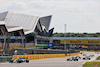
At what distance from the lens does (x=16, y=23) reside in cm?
13788

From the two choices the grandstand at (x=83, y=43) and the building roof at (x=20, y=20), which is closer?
the building roof at (x=20, y=20)

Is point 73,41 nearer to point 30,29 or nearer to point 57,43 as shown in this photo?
point 57,43

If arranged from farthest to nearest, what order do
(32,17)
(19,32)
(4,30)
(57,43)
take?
(57,43) < (32,17) < (19,32) < (4,30)

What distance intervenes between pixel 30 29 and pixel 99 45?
62.0 meters

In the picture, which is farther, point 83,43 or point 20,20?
point 83,43

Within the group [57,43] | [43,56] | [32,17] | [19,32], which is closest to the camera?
[43,56]

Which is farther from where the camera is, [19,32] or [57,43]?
[57,43]

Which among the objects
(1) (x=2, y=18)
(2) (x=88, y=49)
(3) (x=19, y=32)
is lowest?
(2) (x=88, y=49)

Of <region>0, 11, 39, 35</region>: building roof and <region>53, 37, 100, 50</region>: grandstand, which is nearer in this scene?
<region>0, 11, 39, 35</region>: building roof

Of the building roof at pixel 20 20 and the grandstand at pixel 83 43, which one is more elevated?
the building roof at pixel 20 20

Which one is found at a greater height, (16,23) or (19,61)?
(16,23)

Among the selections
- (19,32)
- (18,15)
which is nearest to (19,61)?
(19,32)

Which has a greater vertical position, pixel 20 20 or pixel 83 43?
pixel 20 20

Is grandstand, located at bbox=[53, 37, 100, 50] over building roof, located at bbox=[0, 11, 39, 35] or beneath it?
beneath
